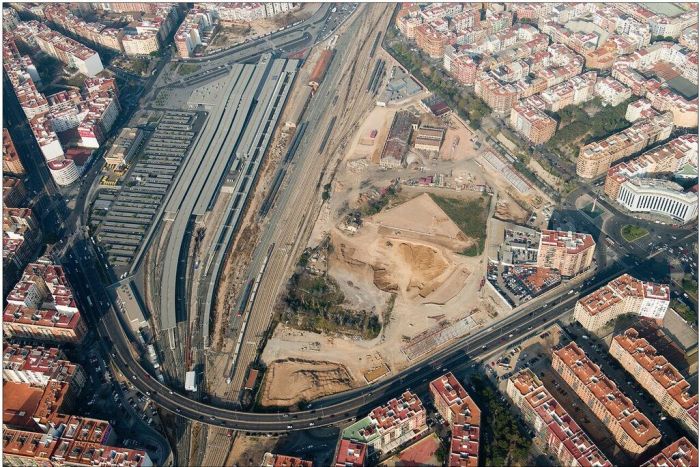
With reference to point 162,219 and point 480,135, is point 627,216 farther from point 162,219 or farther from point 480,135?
point 162,219

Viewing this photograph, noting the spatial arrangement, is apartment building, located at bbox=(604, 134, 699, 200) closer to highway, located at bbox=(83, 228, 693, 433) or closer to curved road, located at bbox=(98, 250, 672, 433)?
highway, located at bbox=(83, 228, 693, 433)

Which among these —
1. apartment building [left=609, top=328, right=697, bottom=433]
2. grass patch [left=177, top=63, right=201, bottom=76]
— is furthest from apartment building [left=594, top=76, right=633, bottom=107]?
grass patch [left=177, top=63, right=201, bottom=76]

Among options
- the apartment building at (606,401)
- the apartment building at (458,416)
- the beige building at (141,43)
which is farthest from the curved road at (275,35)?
the apartment building at (606,401)

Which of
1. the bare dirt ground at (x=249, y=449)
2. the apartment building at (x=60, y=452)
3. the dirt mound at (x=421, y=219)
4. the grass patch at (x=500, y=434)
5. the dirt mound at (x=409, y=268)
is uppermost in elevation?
the dirt mound at (x=421, y=219)

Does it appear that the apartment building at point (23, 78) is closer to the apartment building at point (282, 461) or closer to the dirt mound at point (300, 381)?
the dirt mound at point (300, 381)

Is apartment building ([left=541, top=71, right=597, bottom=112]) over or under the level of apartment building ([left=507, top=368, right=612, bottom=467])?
over

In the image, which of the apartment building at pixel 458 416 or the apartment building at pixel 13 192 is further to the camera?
the apartment building at pixel 13 192

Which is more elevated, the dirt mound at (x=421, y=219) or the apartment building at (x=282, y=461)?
the dirt mound at (x=421, y=219)

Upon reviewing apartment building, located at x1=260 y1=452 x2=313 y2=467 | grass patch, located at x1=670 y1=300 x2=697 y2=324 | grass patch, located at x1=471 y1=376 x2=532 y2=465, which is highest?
grass patch, located at x1=670 y1=300 x2=697 y2=324
